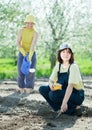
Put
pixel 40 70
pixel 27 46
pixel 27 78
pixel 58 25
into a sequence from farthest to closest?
pixel 58 25 → pixel 40 70 → pixel 27 78 → pixel 27 46

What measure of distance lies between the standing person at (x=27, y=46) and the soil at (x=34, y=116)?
98 cm

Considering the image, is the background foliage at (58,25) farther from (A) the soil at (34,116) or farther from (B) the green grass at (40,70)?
(A) the soil at (34,116)

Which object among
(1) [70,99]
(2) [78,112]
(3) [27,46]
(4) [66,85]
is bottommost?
(2) [78,112]

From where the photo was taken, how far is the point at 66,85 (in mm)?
7844

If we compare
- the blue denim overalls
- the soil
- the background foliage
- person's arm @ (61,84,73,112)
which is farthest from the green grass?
person's arm @ (61,84,73,112)

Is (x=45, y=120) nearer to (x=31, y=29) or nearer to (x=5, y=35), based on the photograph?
(x=31, y=29)

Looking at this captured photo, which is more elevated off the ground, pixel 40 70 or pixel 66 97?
pixel 66 97

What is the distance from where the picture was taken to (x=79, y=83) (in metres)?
7.77

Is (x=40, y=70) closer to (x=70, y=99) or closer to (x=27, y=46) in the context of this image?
(x=27, y=46)

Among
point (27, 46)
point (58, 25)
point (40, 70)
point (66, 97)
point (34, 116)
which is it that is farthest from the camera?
point (58, 25)

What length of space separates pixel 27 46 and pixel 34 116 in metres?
3.31

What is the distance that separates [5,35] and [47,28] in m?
5.15

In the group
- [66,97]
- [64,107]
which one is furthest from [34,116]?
[66,97]

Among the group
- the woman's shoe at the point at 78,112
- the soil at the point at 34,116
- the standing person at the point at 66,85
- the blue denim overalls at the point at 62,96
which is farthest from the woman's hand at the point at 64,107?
the woman's shoe at the point at 78,112
